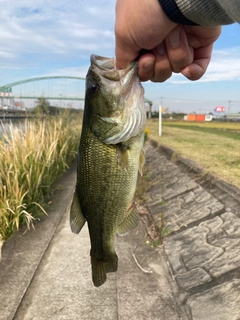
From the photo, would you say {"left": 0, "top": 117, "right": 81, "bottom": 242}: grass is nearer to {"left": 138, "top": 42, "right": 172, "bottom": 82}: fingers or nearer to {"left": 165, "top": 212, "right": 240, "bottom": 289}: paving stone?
{"left": 165, "top": 212, "right": 240, "bottom": 289}: paving stone

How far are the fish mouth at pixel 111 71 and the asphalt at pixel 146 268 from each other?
6.69ft

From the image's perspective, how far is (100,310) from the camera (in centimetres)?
315

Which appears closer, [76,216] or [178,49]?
[178,49]

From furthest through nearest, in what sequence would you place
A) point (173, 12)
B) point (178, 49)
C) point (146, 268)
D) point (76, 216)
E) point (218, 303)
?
point (146, 268)
point (218, 303)
point (76, 216)
point (178, 49)
point (173, 12)

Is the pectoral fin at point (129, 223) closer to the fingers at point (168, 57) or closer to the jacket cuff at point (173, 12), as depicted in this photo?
the fingers at point (168, 57)

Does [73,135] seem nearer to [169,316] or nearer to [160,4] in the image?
[169,316]

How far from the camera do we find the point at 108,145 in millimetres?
1897

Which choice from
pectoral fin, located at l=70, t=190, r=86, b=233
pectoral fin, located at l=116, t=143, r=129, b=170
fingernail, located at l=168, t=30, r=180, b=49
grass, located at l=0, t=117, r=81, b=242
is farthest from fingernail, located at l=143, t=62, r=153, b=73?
Answer: grass, located at l=0, t=117, r=81, b=242

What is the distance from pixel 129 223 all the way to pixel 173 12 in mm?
1280

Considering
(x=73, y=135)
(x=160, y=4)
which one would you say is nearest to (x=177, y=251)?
(x=160, y=4)

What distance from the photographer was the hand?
136cm

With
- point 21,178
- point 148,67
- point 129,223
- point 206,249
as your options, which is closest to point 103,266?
point 129,223

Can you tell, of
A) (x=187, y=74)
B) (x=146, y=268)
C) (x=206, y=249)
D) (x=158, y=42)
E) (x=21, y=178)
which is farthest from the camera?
(x=21, y=178)

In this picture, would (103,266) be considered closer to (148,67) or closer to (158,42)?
(148,67)
